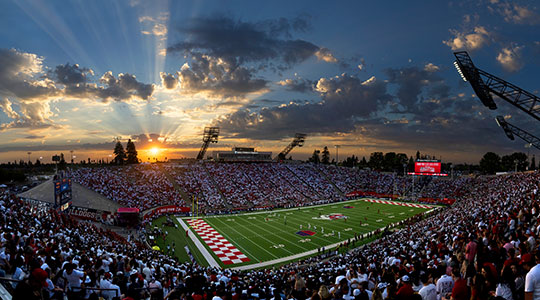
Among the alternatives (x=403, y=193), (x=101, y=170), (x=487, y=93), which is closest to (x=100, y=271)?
(x=487, y=93)

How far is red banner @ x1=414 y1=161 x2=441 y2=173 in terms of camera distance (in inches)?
2454

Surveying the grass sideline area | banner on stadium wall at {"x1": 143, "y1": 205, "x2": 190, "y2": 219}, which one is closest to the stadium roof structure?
banner on stadium wall at {"x1": 143, "y1": 205, "x2": 190, "y2": 219}

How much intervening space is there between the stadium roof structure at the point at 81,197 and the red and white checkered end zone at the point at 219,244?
1260 cm

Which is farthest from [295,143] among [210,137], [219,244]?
[219,244]

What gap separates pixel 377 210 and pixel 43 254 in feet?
160

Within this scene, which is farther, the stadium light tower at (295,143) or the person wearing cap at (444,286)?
the stadium light tower at (295,143)

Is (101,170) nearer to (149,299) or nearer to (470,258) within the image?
(149,299)

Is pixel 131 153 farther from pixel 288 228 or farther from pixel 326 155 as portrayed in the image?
pixel 326 155

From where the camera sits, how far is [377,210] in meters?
50.2

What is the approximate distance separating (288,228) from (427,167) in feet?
140

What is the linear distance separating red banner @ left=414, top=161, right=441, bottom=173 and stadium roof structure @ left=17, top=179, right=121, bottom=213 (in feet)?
198

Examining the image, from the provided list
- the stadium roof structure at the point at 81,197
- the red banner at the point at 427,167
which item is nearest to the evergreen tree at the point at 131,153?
the stadium roof structure at the point at 81,197

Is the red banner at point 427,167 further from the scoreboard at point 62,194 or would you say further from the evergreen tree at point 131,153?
the evergreen tree at point 131,153

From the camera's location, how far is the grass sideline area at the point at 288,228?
2850 centimetres
